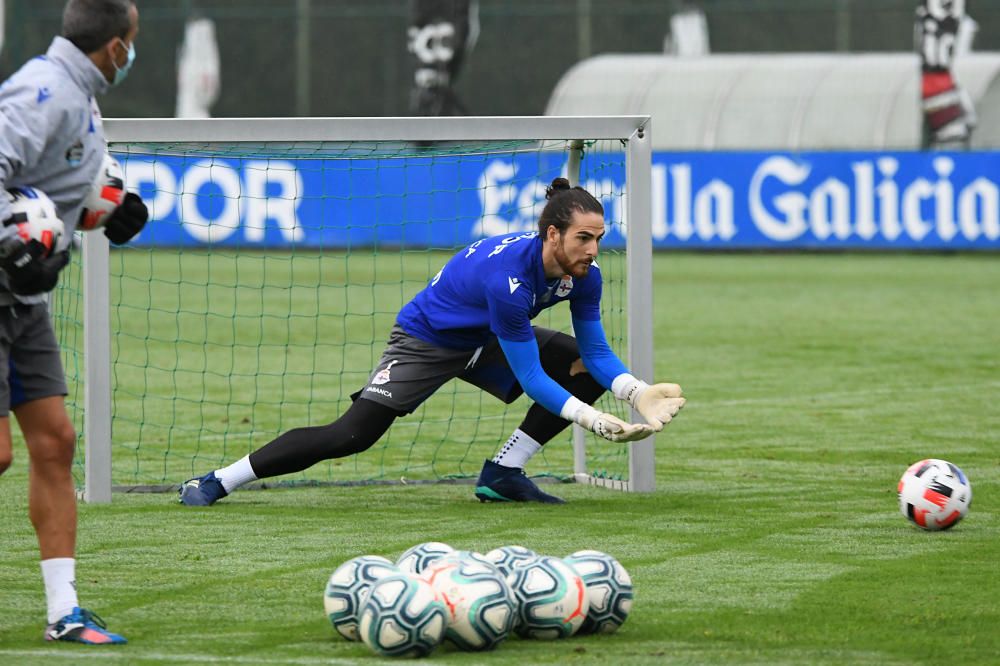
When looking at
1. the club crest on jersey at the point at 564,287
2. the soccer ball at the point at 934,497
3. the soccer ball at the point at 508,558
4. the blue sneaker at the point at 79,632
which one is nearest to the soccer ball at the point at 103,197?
the blue sneaker at the point at 79,632

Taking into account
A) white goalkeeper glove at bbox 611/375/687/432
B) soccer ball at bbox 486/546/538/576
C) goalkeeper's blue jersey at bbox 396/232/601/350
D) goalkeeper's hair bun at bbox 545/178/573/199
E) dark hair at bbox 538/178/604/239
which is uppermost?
goalkeeper's hair bun at bbox 545/178/573/199

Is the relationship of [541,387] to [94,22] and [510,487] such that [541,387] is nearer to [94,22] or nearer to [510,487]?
[510,487]

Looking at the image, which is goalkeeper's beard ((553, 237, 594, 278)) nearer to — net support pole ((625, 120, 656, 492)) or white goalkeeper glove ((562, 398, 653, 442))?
white goalkeeper glove ((562, 398, 653, 442))

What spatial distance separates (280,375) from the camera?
13.4m

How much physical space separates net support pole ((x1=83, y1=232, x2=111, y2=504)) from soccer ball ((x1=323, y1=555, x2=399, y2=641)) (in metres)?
3.15

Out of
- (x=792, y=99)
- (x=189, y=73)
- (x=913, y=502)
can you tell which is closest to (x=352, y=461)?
(x=913, y=502)

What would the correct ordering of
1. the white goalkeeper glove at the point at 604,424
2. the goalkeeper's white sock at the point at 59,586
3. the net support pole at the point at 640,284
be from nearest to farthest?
1. the goalkeeper's white sock at the point at 59,586
2. the white goalkeeper glove at the point at 604,424
3. the net support pole at the point at 640,284

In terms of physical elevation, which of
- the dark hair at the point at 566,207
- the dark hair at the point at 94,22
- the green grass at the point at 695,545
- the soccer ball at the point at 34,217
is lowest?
the green grass at the point at 695,545

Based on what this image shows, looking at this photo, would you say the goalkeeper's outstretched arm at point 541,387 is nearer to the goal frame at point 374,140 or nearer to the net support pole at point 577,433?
the goal frame at point 374,140

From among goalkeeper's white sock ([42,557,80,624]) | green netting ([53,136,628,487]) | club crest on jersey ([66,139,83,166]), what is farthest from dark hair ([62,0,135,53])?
green netting ([53,136,628,487])

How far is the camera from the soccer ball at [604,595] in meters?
5.46

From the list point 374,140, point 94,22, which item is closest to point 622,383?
point 374,140

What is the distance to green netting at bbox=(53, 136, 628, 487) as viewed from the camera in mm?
9555

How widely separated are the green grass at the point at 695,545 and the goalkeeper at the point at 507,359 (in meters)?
0.25
